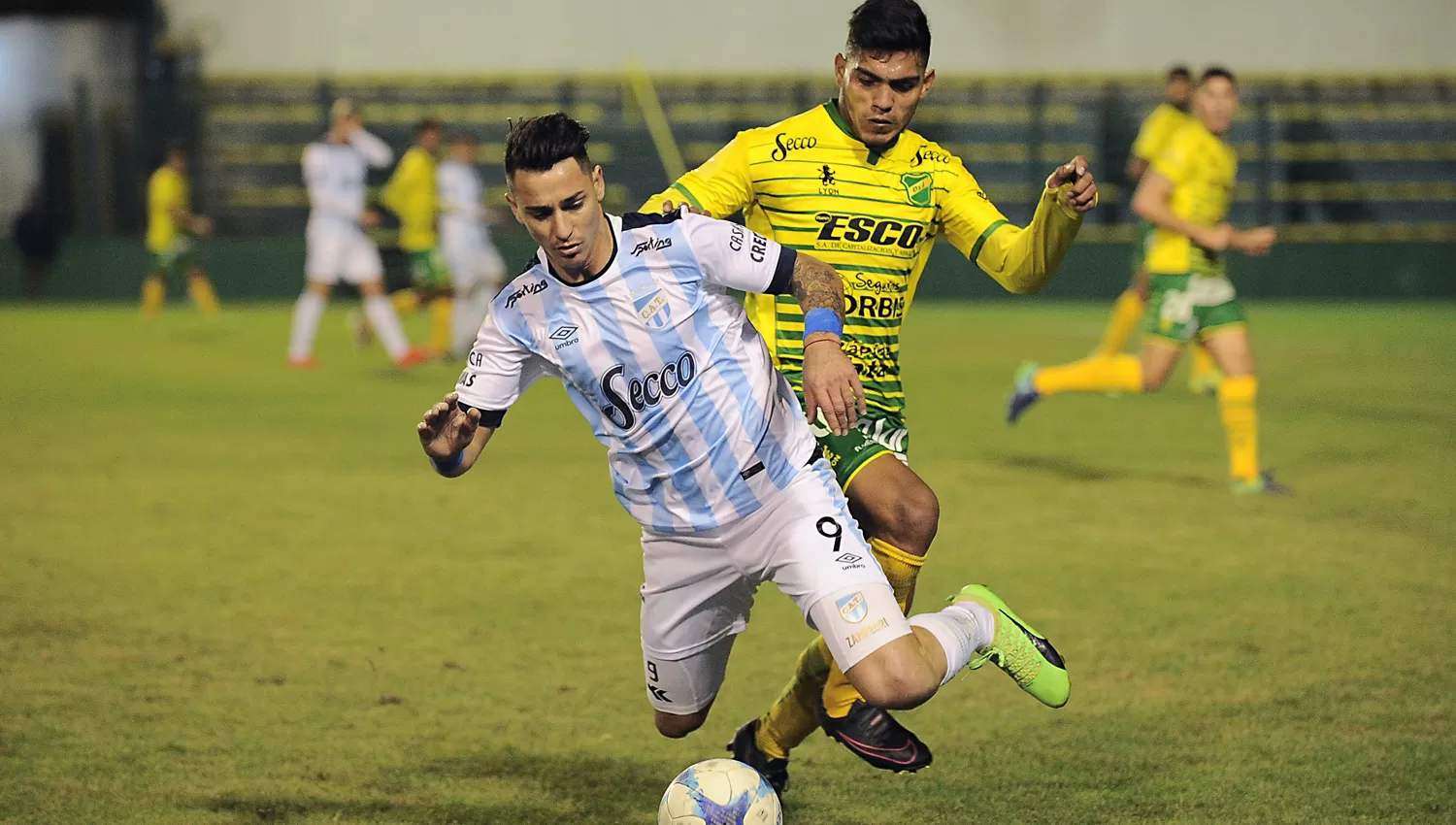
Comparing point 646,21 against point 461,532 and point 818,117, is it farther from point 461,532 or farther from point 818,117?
point 818,117

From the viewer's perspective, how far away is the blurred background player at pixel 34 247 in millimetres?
27188

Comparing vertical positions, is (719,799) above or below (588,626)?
above

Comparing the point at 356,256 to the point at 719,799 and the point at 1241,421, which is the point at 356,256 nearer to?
the point at 1241,421

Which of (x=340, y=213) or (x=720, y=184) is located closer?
(x=720, y=184)

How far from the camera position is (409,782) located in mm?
4953

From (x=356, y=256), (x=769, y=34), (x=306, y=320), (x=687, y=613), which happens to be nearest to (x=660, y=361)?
(x=687, y=613)

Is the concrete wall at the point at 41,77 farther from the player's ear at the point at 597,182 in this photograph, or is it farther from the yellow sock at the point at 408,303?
the player's ear at the point at 597,182

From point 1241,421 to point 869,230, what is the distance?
529 centimetres

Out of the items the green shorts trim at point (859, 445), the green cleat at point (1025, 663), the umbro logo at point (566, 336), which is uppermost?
the umbro logo at point (566, 336)

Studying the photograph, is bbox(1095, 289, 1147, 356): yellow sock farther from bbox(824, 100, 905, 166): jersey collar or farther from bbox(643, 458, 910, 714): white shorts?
bbox(643, 458, 910, 714): white shorts

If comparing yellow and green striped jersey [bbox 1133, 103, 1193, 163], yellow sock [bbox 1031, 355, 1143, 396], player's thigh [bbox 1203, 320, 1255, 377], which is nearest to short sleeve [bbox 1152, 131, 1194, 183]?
player's thigh [bbox 1203, 320, 1255, 377]

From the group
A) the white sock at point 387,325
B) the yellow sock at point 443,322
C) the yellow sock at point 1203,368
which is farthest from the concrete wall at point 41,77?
the yellow sock at point 1203,368

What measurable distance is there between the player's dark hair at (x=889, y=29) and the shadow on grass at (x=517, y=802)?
7.56 feet

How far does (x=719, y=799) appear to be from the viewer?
4250 millimetres
